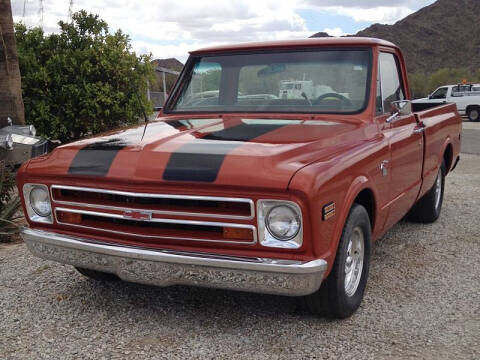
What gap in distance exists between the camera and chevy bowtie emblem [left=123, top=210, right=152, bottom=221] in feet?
10.3

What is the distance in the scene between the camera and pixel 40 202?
3590 mm

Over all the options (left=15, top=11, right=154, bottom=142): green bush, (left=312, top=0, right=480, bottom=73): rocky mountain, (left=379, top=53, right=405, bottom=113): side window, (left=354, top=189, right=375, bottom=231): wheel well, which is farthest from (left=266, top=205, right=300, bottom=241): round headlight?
(left=312, top=0, right=480, bottom=73): rocky mountain

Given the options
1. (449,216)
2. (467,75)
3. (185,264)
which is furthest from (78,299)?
(467,75)

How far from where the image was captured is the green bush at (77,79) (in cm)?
889

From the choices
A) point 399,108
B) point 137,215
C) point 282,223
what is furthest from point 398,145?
point 137,215

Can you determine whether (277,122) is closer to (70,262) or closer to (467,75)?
(70,262)

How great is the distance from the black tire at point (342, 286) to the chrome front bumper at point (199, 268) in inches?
11.4

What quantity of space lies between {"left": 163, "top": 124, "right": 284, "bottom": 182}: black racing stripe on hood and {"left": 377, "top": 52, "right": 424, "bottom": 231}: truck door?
116 centimetres

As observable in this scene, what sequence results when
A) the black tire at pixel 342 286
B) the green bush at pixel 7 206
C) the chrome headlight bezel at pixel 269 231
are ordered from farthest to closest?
the green bush at pixel 7 206
the black tire at pixel 342 286
the chrome headlight bezel at pixel 269 231

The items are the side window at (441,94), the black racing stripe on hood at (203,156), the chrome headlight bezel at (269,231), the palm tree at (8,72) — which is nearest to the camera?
the chrome headlight bezel at (269,231)

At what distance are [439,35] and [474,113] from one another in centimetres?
5192

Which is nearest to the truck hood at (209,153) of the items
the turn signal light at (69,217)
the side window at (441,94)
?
the turn signal light at (69,217)

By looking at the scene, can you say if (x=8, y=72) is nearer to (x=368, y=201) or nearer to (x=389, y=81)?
(x=389, y=81)

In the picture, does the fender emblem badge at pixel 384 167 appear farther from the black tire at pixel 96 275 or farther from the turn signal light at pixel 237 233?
the black tire at pixel 96 275
